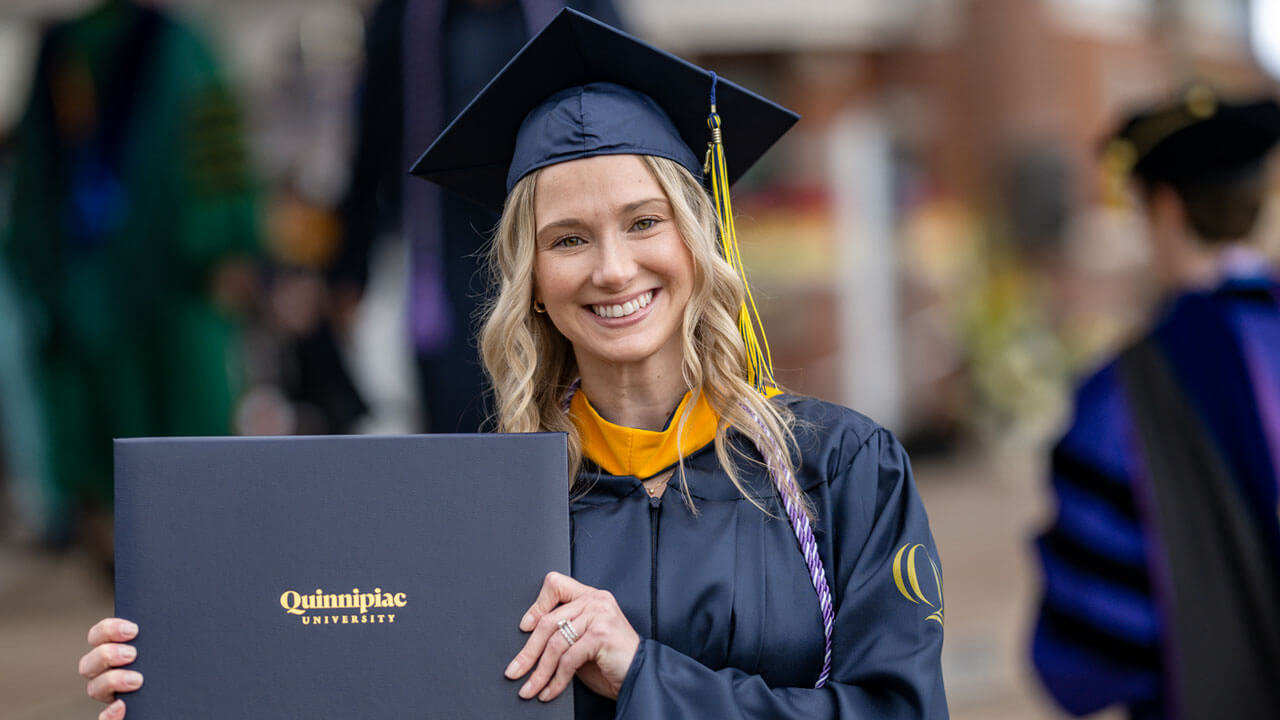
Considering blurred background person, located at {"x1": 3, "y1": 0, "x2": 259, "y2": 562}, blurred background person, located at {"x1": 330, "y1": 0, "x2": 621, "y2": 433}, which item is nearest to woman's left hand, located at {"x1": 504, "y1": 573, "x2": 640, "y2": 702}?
blurred background person, located at {"x1": 330, "y1": 0, "x2": 621, "y2": 433}

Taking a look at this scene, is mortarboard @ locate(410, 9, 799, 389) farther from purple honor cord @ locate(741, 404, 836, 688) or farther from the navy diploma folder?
the navy diploma folder

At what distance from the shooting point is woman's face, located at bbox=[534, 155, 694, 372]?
1943mm

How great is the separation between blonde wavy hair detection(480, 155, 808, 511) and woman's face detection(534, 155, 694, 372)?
0.02 metres

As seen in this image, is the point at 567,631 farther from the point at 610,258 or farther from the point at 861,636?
the point at 610,258

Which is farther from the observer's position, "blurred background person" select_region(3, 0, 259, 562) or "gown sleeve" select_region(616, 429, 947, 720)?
"blurred background person" select_region(3, 0, 259, 562)

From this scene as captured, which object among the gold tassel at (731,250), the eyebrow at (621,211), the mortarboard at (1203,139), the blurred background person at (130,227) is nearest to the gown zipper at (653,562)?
the gold tassel at (731,250)

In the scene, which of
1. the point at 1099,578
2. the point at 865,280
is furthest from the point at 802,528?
the point at 865,280

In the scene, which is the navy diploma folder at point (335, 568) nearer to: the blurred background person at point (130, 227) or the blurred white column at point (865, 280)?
the blurred background person at point (130, 227)

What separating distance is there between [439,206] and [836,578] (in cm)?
210

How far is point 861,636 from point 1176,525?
1.45 m

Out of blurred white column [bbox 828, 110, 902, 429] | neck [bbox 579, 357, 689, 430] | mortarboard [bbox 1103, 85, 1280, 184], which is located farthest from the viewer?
blurred white column [bbox 828, 110, 902, 429]

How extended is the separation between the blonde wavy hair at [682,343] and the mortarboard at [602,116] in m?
0.03

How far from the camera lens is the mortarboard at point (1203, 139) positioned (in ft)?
10.4

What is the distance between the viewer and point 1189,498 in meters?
2.98
